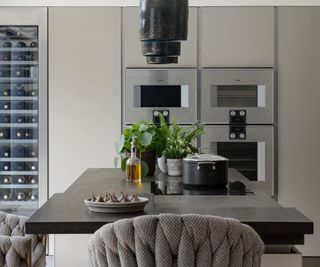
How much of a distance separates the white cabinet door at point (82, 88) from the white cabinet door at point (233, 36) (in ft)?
2.28

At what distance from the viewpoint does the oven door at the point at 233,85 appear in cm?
530

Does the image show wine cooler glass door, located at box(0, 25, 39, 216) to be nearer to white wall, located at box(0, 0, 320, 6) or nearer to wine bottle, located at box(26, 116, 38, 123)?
wine bottle, located at box(26, 116, 38, 123)

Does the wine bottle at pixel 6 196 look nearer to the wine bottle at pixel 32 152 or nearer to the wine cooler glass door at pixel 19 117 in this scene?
the wine cooler glass door at pixel 19 117

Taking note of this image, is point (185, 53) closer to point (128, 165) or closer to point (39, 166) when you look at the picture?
point (39, 166)

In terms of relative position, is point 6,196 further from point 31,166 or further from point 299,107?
point 299,107

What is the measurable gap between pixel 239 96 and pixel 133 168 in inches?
88.9

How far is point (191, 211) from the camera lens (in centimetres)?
228

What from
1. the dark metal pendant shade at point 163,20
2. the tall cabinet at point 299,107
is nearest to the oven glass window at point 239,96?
the tall cabinet at point 299,107

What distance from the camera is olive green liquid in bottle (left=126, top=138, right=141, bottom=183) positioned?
3283 mm

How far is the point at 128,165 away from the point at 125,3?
2.68 meters

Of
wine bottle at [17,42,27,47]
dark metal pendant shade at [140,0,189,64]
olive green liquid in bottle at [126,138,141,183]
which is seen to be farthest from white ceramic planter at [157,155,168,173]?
wine bottle at [17,42,27,47]

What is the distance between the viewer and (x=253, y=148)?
534 cm

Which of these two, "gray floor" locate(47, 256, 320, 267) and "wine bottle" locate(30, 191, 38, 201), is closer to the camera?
"gray floor" locate(47, 256, 320, 267)

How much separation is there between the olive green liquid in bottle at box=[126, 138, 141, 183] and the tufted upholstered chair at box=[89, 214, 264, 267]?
A: 1.63m
